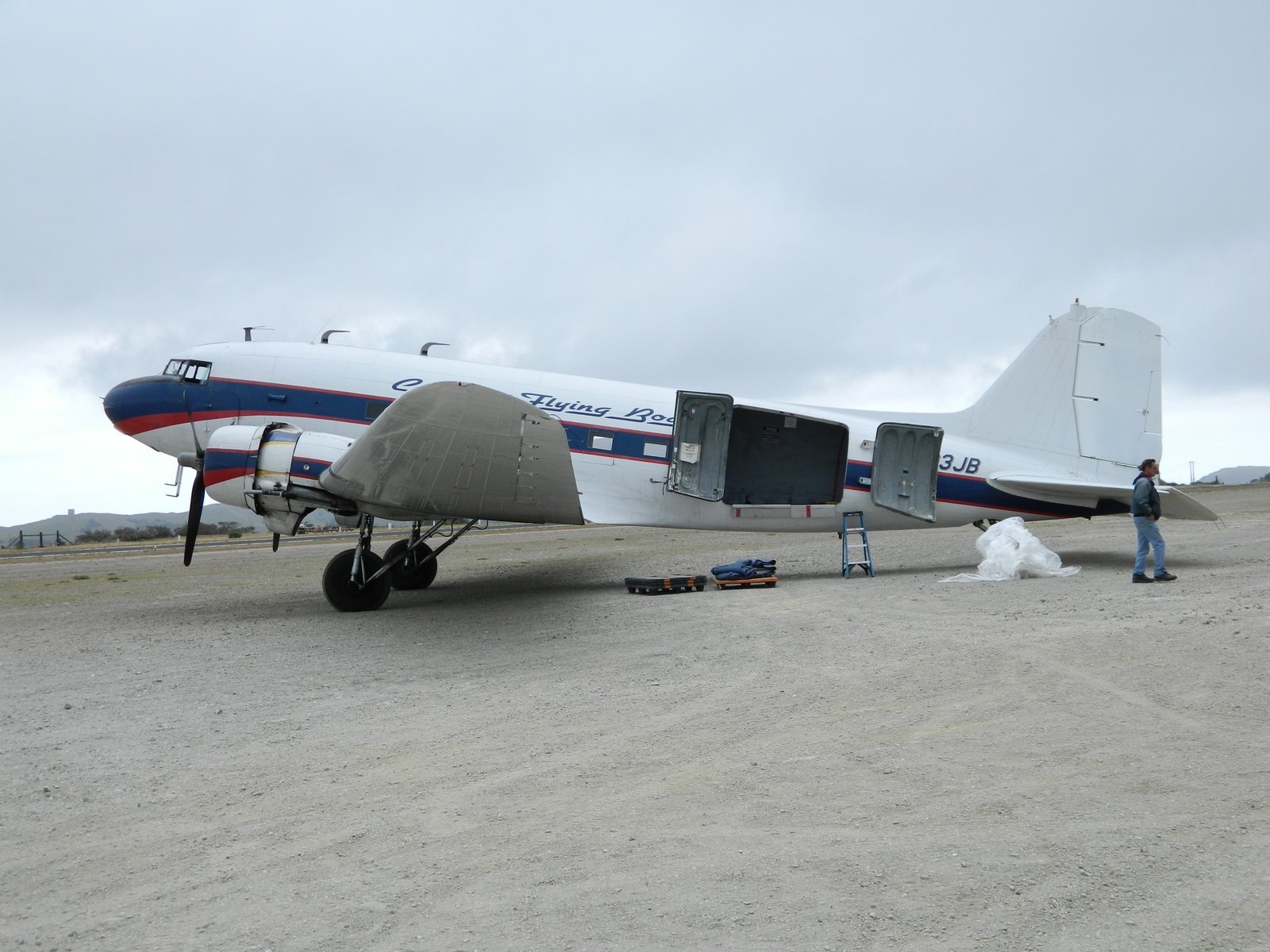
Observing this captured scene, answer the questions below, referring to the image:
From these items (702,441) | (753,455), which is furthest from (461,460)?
(753,455)

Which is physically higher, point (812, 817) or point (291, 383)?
point (291, 383)

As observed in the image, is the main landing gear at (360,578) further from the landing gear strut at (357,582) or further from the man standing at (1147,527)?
the man standing at (1147,527)

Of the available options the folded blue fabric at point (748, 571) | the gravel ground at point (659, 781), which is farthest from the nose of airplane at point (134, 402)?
the folded blue fabric at point (748, 571)

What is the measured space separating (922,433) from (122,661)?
34.8 feet

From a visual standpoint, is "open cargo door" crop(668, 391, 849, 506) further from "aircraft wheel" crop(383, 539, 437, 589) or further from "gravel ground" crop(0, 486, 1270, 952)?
"aircraft wheel" crop(383, 539, 437, 589)

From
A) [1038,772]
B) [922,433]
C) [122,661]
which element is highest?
[922,433]

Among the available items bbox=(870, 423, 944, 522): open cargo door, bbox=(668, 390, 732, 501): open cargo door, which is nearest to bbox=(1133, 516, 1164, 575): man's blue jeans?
bbox=(870, 423, 944, 522): open cargo door

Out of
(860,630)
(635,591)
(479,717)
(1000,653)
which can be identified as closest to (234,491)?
(635,591)

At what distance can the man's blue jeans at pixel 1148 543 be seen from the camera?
1048 centimetres

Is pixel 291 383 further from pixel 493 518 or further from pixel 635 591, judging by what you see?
pixel 635 591

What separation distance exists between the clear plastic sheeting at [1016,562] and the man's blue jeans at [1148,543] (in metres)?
1.10

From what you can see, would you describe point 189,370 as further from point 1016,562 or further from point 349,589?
point 1016,562

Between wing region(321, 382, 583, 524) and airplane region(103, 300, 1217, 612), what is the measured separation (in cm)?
10

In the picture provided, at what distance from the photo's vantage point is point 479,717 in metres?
5.96
